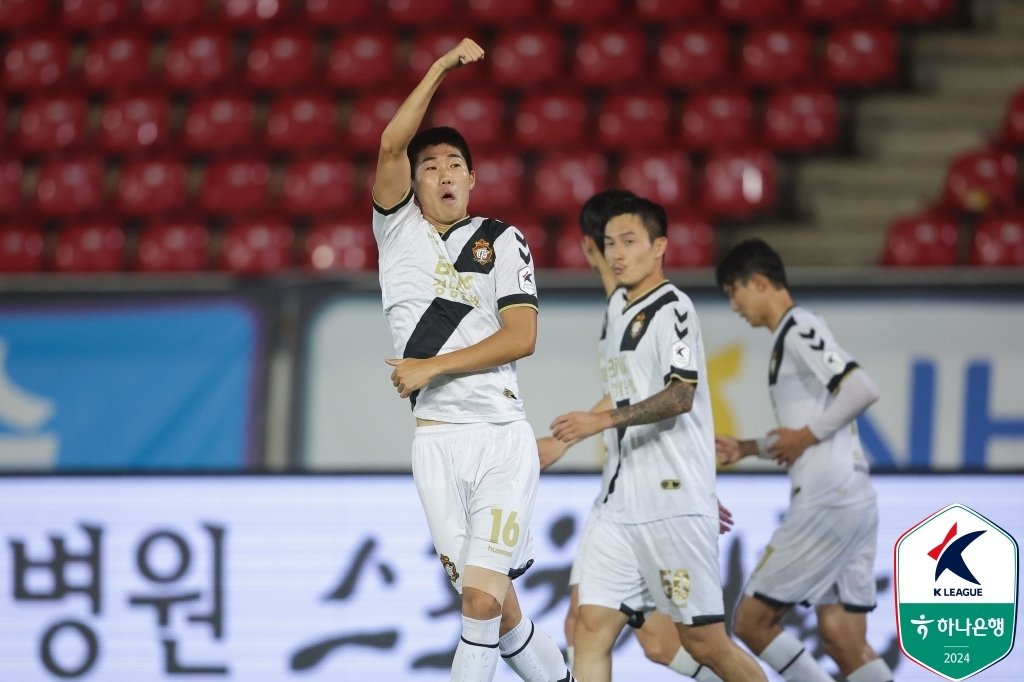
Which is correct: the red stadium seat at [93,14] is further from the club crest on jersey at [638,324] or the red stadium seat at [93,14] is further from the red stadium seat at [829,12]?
the club crest on jersey at [638,324]

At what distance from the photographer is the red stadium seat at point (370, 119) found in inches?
366

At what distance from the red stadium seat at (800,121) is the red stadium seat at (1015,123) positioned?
1.14 meters

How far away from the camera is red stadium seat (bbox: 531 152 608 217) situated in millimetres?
8664

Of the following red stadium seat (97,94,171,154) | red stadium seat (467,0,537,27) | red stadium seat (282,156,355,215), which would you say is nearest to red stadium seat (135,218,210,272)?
red stadium seat (282,156,355,215)

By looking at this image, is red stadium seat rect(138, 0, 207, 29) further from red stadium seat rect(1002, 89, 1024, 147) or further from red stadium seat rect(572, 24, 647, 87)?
red stadium seat rect(1002, 89, 1024, 147)

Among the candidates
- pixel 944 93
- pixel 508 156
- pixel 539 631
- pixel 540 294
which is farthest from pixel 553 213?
pixel 539 631

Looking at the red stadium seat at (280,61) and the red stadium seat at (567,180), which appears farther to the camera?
the red stadium seat at (280,61)

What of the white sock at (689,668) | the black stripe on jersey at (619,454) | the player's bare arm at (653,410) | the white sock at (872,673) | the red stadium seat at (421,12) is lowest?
the white sock at (872,673)

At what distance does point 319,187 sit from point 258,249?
2.17 feet

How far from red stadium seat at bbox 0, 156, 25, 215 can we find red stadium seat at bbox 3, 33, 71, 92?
86 cm

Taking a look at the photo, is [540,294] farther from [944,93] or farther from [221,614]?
[944,93]

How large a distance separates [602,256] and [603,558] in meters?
1.18

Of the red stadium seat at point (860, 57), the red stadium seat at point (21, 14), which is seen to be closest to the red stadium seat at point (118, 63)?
the red stadium seat at point (21, 14)

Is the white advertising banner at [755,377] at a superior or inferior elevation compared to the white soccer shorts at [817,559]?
superior
